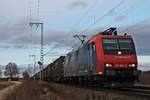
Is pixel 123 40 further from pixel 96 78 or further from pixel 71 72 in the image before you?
pixel 71 72

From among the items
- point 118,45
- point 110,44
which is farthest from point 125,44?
point 110,44

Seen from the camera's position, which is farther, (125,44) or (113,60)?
(125,44)

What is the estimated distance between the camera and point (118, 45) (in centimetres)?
2778

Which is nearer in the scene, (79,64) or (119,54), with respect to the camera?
(119,54)

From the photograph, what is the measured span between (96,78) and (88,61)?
105 inches

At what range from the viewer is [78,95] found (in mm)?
24016

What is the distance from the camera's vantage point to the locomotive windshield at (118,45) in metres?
27.5

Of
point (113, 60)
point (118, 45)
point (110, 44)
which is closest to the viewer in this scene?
point (113, 60)

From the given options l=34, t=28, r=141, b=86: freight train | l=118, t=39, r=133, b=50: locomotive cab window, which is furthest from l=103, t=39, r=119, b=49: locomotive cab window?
Answer: l=118, t=39, r=133, b=50: locomotive cab window

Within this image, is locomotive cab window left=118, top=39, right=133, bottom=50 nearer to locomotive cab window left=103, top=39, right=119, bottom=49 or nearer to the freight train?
the freight train

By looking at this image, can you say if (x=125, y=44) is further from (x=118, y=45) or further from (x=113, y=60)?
(x=113, y=60)

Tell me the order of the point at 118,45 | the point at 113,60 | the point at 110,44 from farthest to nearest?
1. the point at 110,44
2. the point at 118,45
3. the point at 113,60

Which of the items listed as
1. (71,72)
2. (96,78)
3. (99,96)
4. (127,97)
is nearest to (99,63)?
(96,78)

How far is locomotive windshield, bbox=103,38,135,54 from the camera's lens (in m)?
27.5
